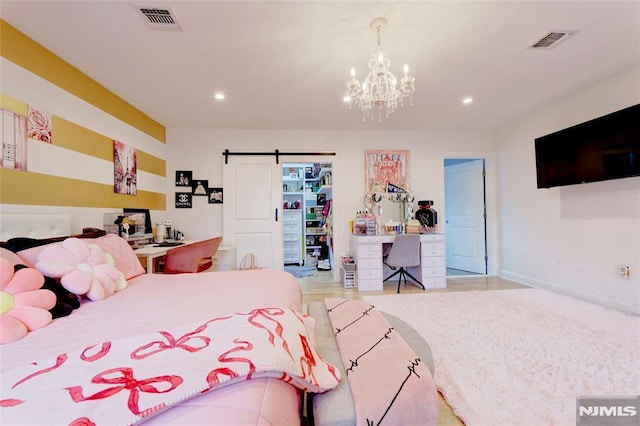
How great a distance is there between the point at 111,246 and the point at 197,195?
2300 millimetres

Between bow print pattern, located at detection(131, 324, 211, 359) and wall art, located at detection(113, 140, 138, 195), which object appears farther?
wall art, located at detection(113, 140, 138, 195)

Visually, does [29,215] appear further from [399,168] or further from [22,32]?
[399,168]

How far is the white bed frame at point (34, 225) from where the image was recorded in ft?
5.74

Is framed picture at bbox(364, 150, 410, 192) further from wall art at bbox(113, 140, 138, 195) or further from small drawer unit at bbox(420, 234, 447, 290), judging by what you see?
wall art at bbox(113, 140, 138, 195)

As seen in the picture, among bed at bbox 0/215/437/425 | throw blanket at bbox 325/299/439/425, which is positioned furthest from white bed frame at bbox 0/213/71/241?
throw blanket at bbox 325/299/439/425

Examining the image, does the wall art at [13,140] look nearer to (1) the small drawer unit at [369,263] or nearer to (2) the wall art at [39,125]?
(2) the wall art at [39,125]

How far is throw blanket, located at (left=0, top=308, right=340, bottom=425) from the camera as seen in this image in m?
0.57

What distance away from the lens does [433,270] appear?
152 inches

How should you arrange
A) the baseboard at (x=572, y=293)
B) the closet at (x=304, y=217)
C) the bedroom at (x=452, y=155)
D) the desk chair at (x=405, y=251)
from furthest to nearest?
the closet at (x=304, y=217)
the desk chair at (x=405, y=251)
the baseboard at (x=572, y=293)
the bedroom at (x=452, y=155)

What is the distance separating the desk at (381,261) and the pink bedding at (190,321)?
78.8 inches

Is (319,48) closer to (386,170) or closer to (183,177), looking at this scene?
(386,170)

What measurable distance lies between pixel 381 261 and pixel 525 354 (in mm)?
2041

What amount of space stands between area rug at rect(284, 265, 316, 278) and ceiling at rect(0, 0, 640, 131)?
2.95 meters

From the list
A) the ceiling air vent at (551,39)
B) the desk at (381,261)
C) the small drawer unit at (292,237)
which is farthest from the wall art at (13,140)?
the small drawer unit at (292,237)
